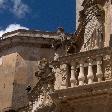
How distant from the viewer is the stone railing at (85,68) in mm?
11125

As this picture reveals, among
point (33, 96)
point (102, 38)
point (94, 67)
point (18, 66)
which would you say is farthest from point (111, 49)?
point (18, 66)

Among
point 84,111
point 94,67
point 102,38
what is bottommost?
point 84,111

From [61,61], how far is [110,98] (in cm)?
171

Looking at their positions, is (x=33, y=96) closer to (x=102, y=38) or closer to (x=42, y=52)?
(x=102, y=38)

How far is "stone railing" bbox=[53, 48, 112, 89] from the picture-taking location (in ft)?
36.5

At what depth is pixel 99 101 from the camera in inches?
431

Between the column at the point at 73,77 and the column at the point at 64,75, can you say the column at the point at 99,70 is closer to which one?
the column at the point at 73,77

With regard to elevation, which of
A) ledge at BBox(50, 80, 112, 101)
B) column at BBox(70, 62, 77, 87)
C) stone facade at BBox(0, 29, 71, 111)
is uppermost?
stone facade at BBox(0, 29, 71, 111)

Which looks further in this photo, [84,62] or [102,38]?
[102,38]

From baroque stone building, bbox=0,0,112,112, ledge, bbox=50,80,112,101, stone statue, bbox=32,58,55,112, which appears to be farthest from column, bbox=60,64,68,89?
stone statue, bbox=32,58,55,112

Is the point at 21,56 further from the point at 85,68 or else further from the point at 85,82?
the point at 85,82

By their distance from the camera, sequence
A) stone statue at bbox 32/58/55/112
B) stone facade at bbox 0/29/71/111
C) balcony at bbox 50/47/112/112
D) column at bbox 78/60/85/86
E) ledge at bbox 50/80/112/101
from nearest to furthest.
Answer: ledge at bbox 50/80/112/101 < balcony at bbox 50/47/112/112 < column at bbox 78/60/85/86 < stone statue at bbox 32/58/55/112 < stone facade at bbox 0/29/71/111

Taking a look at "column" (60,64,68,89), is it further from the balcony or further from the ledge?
the ledge

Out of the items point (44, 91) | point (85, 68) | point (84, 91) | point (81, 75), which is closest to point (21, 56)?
point (44, 91)
